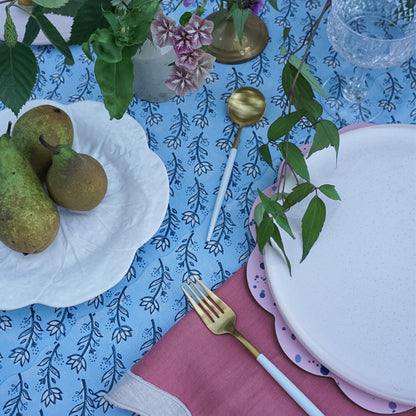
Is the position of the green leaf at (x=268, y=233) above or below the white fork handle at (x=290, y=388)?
above

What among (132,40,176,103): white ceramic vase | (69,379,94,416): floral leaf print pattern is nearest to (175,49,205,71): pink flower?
(132,40,176,103): white ceramic vase

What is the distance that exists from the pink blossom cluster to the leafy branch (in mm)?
65

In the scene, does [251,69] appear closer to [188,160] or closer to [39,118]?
[188,160]

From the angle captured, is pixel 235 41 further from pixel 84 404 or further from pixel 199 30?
pixel 84 404

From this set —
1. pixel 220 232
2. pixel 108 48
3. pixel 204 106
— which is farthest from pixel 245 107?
pixel 108 48

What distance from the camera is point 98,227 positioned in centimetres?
49

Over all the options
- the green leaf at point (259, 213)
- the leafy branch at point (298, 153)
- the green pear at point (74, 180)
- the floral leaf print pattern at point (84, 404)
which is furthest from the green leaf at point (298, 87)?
the floral leaf print pattern at point (84, 404)

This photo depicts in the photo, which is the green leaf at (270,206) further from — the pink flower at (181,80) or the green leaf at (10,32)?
A: the green leaf at (10,32)

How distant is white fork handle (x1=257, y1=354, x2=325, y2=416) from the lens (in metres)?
0.40

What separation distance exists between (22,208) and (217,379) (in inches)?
9.3

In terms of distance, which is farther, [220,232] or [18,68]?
[220,232]

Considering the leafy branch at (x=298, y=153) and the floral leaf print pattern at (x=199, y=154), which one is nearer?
the leafy branch at (x=298, y=153)

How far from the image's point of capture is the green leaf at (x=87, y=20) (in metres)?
0.35

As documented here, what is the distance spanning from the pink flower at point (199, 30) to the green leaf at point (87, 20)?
0.06 meters
